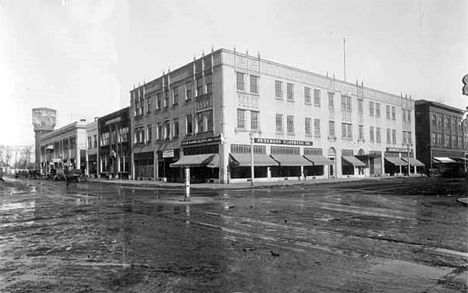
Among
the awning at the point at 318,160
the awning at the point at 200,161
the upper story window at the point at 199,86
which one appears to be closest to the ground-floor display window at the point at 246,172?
the awning at the point at 200,161

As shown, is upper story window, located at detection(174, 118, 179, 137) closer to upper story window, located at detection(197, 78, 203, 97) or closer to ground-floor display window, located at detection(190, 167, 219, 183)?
upper story window, located at detection(197, 78, 203, 97)

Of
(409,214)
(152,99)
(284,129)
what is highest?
(152,99)

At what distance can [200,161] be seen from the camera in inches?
1388

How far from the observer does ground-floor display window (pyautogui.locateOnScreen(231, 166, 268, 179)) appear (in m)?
34.9

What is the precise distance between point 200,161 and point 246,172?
454 centimetres

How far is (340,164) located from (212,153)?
18774 mm

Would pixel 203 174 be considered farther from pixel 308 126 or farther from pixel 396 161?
pixel 396 161

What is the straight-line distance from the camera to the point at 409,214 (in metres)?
12.4

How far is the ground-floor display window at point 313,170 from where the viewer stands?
41572 mm

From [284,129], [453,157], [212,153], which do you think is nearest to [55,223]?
[212,153]

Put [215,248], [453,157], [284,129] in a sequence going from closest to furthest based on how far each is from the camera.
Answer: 1. [215,248]
2. [284,129]
3. [453,157]

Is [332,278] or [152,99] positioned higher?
[152,99]

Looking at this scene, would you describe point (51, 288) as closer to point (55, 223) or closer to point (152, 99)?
point (55, 223)

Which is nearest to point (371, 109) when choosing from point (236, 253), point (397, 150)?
point (397, 150)
